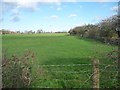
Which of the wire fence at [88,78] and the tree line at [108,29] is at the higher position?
the tree line at [108,29]

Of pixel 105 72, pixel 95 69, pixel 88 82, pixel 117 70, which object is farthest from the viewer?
pixel 88 82

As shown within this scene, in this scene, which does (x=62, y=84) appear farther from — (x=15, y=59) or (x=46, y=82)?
(x=15, y=59)

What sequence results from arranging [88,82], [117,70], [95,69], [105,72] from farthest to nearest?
[88,82]
[105,72]
[117,70]
[95,69]

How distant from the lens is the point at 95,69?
6094 mm

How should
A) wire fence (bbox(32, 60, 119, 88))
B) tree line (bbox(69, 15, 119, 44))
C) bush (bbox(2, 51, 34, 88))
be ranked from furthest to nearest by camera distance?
tree line (bbox(69, 15, 119, 44)) → bush (bbox(2, 51, 34, 88)) → wire fence (bbox(32, 60, 119, 88))

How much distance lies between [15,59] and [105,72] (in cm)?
221

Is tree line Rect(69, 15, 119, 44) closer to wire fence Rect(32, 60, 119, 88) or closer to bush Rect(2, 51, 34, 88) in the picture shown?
wire fence Rect(32, 60, 119, 88)

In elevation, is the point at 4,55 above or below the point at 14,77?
above

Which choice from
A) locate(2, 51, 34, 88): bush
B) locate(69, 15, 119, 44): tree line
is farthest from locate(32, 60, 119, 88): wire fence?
locate(69, 15, 119, 44): tree line

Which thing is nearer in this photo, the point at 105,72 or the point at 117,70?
the point at 117,70

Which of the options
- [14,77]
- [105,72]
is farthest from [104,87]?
[14,77]

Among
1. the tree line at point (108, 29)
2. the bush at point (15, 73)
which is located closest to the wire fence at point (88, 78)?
the bush at point (15, 73)

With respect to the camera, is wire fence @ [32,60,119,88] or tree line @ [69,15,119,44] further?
tree line @ [69,15,119,44]

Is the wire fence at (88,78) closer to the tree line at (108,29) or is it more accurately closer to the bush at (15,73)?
A: the bush at (15,73)
